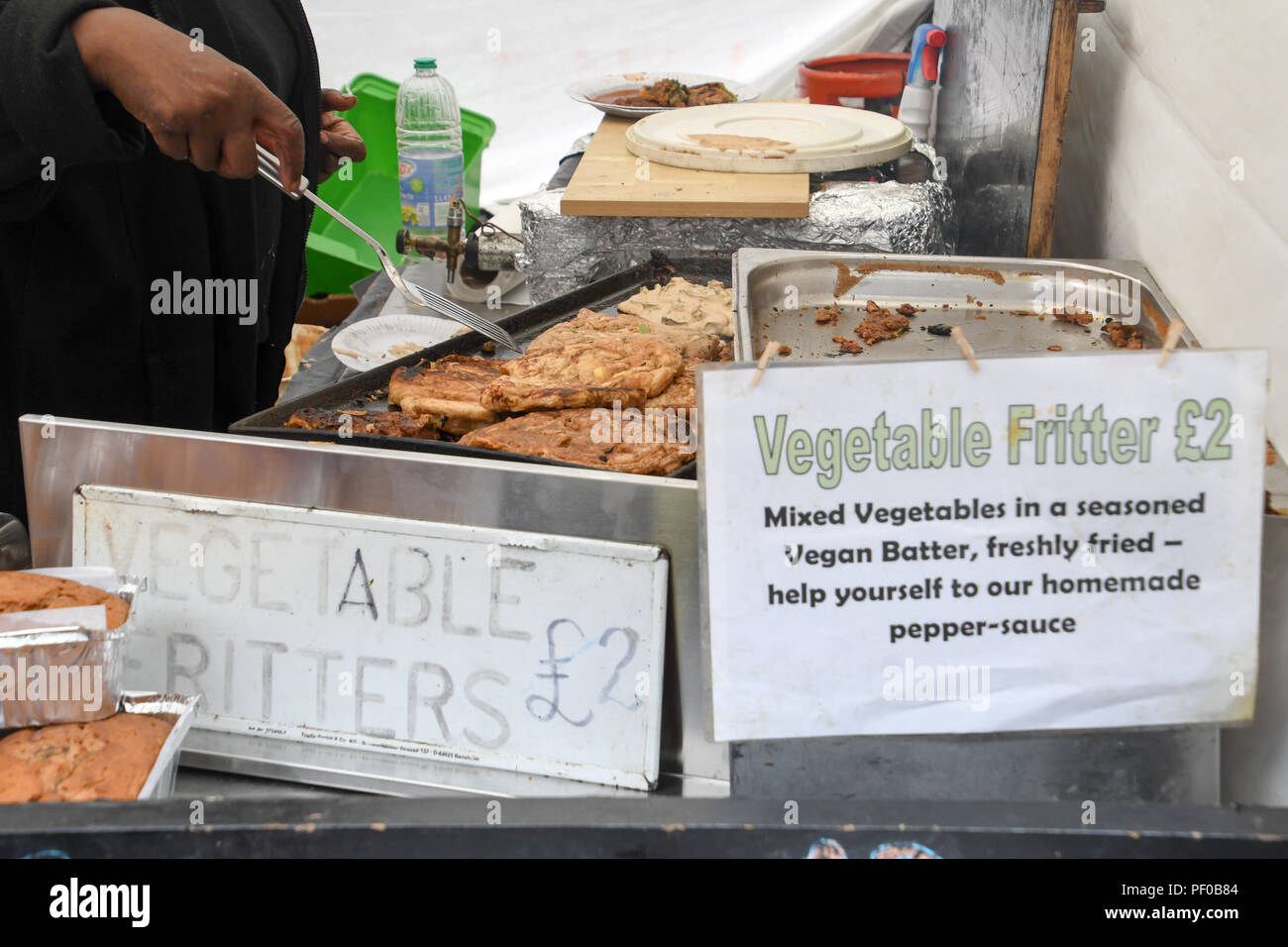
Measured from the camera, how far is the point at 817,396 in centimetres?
84

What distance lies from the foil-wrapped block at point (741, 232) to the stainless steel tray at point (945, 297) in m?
0.42

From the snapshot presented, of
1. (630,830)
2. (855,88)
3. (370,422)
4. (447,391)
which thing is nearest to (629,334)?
(447,391)

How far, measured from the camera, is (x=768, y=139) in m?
2.24

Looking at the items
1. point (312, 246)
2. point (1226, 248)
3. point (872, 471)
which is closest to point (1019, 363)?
point (872, 471)

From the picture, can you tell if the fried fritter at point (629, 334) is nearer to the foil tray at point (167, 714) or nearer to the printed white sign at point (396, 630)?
the printed white sign at point (396, 630)

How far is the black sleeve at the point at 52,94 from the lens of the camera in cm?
131

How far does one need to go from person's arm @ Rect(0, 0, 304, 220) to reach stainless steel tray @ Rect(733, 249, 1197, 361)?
730 mm

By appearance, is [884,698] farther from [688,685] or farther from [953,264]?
[953,264]

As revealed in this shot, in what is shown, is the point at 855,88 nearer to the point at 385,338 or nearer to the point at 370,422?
the point at 385,338

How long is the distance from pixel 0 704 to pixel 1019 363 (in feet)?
3.25

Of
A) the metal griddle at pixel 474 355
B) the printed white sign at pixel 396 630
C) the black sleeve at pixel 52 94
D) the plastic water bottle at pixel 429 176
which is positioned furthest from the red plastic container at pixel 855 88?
the printed white sign at pixel 396 630

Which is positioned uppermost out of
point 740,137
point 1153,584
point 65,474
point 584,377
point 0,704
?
point 740,137

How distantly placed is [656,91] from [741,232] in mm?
1204

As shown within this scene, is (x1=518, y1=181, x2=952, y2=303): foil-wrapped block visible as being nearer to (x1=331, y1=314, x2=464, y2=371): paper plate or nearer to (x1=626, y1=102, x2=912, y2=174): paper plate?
(x1=626, y1=102, x2=912, y2=174): paper plate
